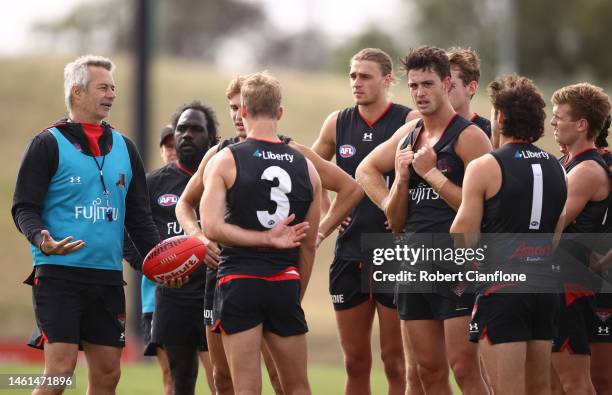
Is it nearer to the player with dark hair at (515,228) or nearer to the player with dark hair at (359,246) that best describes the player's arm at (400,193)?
the player with dark hair at (515,228)

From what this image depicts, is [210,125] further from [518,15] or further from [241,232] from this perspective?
[518,15]

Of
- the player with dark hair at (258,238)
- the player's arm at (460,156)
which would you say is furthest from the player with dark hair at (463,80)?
the player with dark hair at (258,238)

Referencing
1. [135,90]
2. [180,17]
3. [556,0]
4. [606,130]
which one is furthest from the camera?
[180,17]

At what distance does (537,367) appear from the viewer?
6.61 metres

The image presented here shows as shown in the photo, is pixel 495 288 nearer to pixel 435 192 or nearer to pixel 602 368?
pixel 435 192

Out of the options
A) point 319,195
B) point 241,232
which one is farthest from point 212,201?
point 319,195

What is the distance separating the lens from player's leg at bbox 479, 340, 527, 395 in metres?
6.41

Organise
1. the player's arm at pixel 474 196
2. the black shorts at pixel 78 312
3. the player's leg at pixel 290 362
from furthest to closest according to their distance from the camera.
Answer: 1. the black shorts at pixel 78 312
2. the player's leg at pixel 290 362
3. the player's arm at pixel 474 196

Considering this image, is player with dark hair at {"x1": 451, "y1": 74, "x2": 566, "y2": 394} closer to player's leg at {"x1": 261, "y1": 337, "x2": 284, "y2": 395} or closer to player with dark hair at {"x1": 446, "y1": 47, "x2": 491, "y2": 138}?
player with dark hair at {"x1": 446, "y1": 47, "x2": 491, "y2": 138}

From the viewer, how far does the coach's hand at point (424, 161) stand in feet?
23.6

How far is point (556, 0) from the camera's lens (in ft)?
177

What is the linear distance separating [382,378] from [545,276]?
8.14 m

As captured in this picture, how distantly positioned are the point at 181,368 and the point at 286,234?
7.40ft

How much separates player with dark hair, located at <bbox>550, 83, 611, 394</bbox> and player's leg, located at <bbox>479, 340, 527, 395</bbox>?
1.10m
